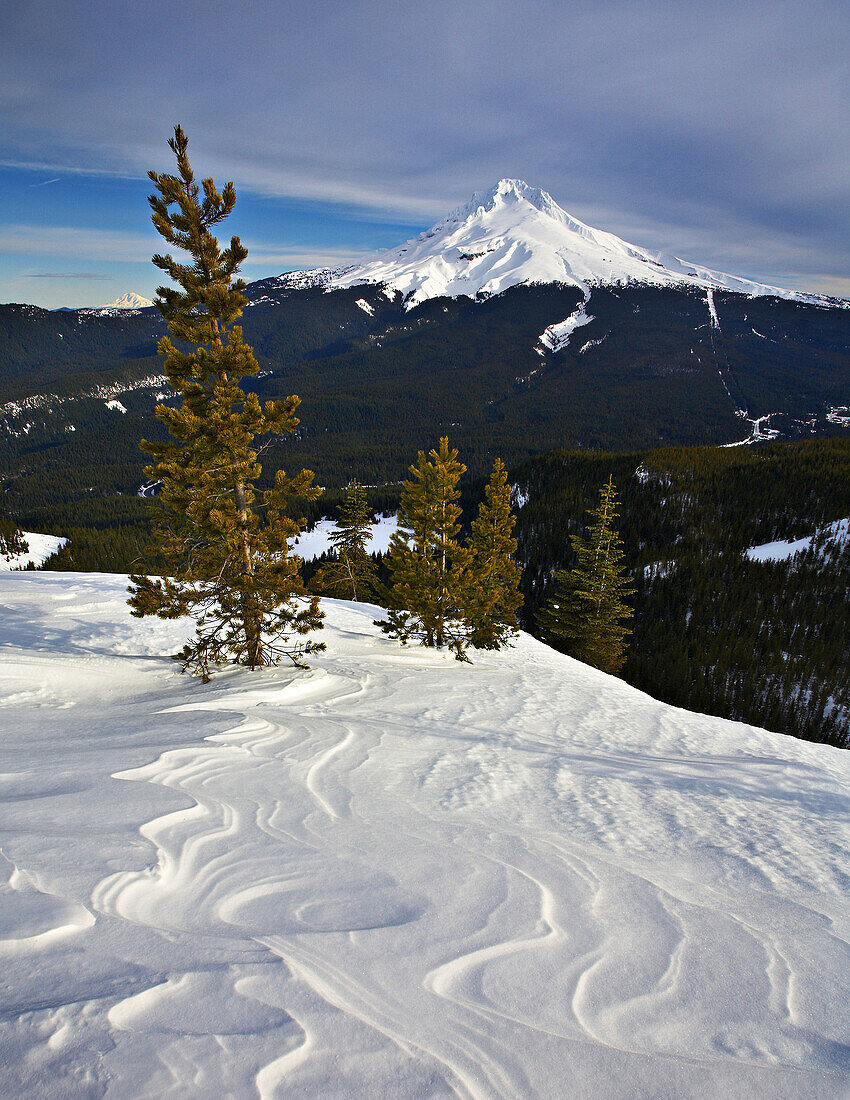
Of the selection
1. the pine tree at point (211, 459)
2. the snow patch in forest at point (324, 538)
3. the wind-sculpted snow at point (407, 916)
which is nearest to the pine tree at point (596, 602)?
the pine tree at point (211, 459)

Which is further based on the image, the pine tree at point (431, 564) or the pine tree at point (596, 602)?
the pine tree at point (596, 602)

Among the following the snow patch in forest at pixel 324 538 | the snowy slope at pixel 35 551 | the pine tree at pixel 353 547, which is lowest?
the snowy slope at pixel 35 551

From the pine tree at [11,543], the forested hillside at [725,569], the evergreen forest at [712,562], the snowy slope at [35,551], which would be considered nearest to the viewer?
the forested hillside at [725,569]

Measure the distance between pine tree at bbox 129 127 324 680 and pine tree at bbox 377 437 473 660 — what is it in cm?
708

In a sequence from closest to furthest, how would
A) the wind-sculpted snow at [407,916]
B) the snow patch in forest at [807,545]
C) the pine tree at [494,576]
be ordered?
the wind-sculpted snow at [407,916]
the pine tree at [494,576]
the snow patch in forest at [807,545]

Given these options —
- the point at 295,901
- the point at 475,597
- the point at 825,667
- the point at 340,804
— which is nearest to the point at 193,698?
the point at 340,804

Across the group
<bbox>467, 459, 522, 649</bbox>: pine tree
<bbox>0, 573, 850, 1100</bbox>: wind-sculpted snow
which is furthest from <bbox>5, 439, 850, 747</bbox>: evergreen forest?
<bbox>0, 573, 850, 1100</bbox>: wind-sculpted snow

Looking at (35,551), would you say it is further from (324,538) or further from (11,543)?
(324,538)

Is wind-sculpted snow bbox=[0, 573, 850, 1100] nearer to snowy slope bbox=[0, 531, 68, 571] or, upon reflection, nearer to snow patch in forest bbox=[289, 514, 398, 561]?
snow patch in forest bbox=[289, 514, 398, 561]

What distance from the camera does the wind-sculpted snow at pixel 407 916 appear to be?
2.15 m

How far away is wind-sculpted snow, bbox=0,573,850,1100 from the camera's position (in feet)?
7.04

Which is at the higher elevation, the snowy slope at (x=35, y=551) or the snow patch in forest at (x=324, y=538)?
the snow patch in forest at (x=324, y=538)

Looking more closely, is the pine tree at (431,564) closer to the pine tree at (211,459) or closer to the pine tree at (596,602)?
the pine tree at (211,459)

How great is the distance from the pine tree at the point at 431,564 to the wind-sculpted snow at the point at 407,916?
10777 mm
